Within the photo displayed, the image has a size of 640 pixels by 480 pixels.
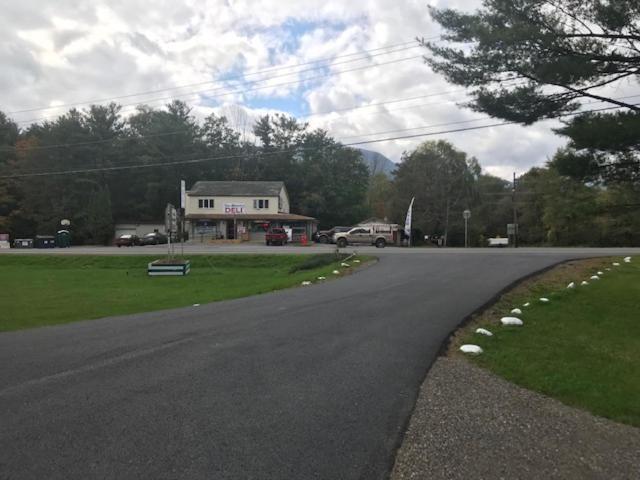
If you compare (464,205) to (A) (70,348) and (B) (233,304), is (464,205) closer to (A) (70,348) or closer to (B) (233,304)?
(B) (233,304)

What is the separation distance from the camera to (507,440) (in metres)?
4.34

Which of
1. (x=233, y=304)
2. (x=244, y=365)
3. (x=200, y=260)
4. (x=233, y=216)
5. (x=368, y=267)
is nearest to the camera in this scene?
(x=244, y=365)

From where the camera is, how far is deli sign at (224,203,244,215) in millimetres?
56969

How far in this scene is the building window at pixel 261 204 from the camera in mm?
57219

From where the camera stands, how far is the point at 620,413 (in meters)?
5.14

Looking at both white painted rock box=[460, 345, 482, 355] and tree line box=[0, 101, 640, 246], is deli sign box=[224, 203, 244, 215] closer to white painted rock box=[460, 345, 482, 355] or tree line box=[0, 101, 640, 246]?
tree line box=[0, 101, 640, 246]

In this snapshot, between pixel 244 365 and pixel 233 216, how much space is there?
50055 mm

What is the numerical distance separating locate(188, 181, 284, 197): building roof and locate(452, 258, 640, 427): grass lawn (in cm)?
4490

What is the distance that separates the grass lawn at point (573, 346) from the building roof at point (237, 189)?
44.9m

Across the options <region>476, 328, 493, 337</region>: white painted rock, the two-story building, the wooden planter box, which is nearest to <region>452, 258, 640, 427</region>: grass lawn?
<region>476, 328, 493, 337</region>: white painted rock

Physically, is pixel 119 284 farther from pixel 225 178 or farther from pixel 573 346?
pixel 225 178

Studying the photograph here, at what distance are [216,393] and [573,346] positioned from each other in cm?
601

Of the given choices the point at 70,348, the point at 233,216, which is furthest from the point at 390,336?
the point at 233,216

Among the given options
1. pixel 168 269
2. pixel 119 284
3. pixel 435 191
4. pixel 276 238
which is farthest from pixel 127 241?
pixel 435 191
